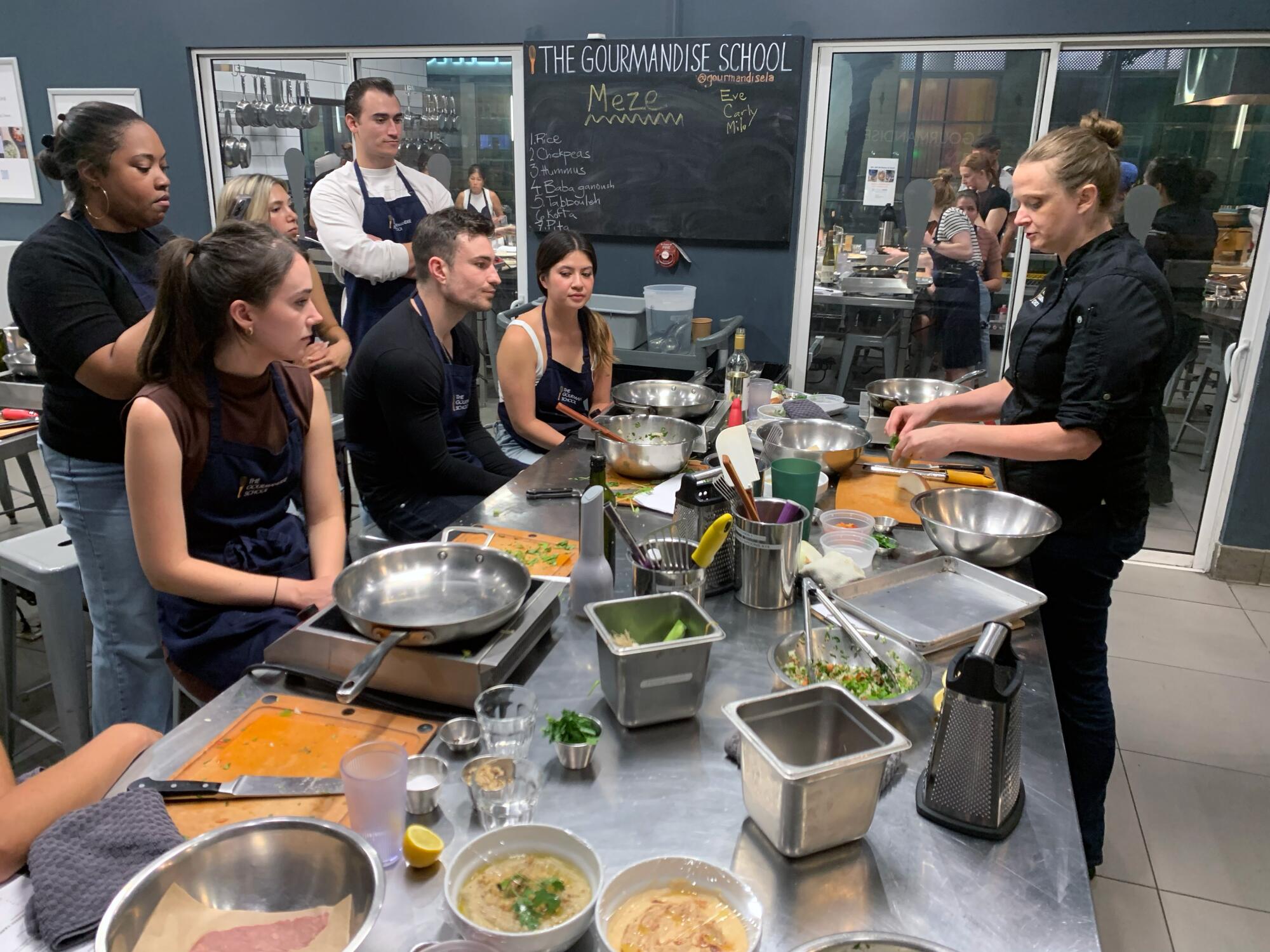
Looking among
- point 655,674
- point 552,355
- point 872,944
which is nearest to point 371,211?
point 552,355

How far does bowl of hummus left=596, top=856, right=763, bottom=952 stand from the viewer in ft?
3.22

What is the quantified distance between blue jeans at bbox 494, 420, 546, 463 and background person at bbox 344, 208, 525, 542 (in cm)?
23

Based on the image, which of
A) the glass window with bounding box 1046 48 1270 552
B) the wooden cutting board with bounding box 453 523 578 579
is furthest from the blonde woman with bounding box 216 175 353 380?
the glass window with bounding box 1046 48 1270 552

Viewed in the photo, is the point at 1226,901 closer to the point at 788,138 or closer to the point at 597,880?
the point at 597,880

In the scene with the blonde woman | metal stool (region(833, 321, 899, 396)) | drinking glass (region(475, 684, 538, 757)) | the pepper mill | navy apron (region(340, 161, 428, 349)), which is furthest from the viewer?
metal stool (region(833, 321, 899, 396))

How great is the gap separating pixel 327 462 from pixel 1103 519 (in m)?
1.89

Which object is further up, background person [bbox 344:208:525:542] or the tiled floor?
Result: background person [bbox 344:208:525:542]

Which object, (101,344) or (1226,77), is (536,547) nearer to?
(101,344)

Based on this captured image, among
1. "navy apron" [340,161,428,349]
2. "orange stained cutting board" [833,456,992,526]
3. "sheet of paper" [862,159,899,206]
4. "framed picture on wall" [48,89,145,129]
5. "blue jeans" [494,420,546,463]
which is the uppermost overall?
"framed picture on wall" [48,89,145,129]

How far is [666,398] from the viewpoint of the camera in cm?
322

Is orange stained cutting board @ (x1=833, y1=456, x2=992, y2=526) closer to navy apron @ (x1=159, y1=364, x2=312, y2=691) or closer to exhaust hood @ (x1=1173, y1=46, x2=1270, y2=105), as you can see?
navy apron @ (x1=159, y1=364, x2=312, y2=691)

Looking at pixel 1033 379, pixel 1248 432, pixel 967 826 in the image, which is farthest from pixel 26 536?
pixel 1248 432

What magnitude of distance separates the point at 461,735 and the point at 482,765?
10cm

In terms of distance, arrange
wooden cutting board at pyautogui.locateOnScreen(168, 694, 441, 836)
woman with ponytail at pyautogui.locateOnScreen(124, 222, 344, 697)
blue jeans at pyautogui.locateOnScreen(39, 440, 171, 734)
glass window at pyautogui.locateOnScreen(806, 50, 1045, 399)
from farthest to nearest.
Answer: glass window at pyautogui.locateOnScreen(806, 50, 1045, 399), blue jeans at pyautogui.locateOnScreen(39, 440, 171, 734), woman with ponytail at pyautogui.locateOnScreen(124, 222, 344, 697), wooden cutting board at pyautogui.locateOnScreen(168, 694, 441, 836)
